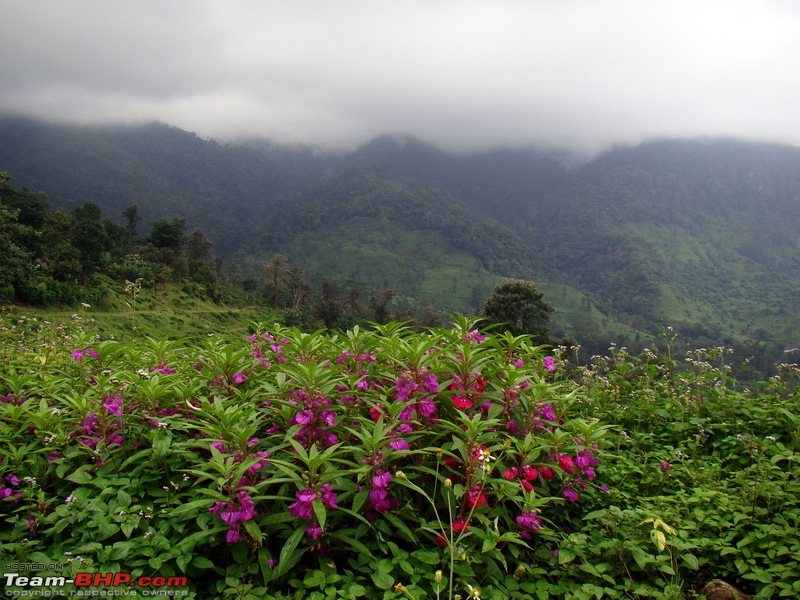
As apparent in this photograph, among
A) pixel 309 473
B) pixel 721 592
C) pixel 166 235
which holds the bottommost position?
pixel 166 235

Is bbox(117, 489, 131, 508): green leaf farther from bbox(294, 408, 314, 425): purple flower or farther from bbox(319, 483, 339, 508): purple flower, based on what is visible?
bbox(319, 483, 339, 508): purple flower

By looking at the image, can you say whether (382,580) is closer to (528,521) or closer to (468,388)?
(528,521)

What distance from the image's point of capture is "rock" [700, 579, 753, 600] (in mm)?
2617

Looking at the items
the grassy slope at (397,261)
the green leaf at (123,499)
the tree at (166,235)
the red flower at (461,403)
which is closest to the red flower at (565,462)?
the red flower at (461,403)

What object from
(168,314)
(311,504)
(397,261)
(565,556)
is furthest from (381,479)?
(397,261)

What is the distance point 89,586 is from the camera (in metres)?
2.31

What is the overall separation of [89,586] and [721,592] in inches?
126

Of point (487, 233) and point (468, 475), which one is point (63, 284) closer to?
point (468, 475)

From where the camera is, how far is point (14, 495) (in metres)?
2.76

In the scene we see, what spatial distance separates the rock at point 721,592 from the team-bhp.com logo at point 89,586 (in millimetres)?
2718

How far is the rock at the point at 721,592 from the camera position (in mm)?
2617

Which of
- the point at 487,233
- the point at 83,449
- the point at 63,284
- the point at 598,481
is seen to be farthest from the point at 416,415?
the point at 487,233

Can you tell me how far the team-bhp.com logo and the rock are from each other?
272 centimetres

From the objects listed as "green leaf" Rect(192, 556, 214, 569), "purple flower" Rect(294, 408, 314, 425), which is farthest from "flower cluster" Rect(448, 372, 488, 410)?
"green leaf" Rect(192, 556, 214, 569)
